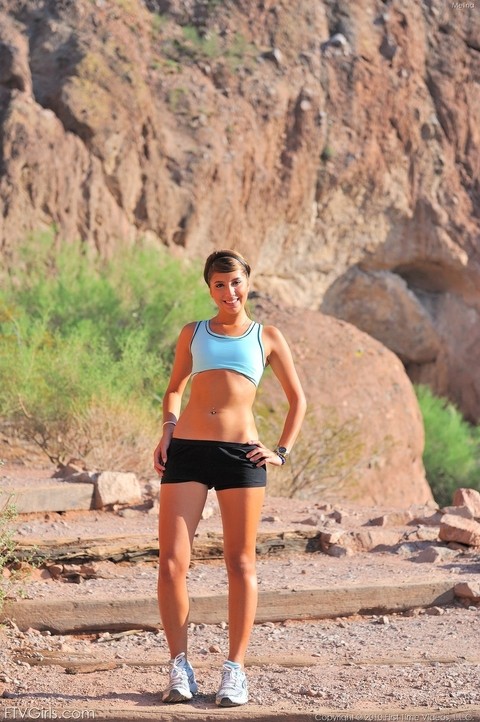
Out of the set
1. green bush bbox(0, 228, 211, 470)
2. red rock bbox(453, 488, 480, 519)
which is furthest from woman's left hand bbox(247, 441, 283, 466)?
green bush bbox(0, 228, 211, 470)

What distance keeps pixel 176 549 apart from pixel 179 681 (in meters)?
0.53

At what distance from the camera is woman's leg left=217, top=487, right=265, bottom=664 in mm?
4199

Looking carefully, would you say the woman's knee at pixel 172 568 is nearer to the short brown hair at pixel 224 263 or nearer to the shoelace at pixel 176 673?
the shoelace at pixel 176 673

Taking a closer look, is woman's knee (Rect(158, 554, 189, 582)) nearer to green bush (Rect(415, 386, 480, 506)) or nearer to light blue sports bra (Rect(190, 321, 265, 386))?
light blue sports bra (Rect(190, 321, 265, 386))

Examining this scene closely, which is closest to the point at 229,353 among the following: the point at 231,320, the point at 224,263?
the point at 231,320

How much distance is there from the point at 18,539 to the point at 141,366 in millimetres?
4979

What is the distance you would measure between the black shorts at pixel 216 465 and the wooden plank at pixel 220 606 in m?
1.81

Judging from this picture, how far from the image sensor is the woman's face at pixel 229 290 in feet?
14.3

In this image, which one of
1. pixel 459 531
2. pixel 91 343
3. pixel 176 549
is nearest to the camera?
pixel 176 549

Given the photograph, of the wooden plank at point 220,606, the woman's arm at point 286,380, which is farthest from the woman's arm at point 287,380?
the wooden plank at point 220,606

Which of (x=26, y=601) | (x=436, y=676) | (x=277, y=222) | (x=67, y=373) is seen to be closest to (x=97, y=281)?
(x=67, y=373)

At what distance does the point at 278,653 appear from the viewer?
17.8 ft

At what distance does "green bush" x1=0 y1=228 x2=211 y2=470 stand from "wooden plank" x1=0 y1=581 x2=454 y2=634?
3.52 m

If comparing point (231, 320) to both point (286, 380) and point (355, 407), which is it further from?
point (355, 407)
